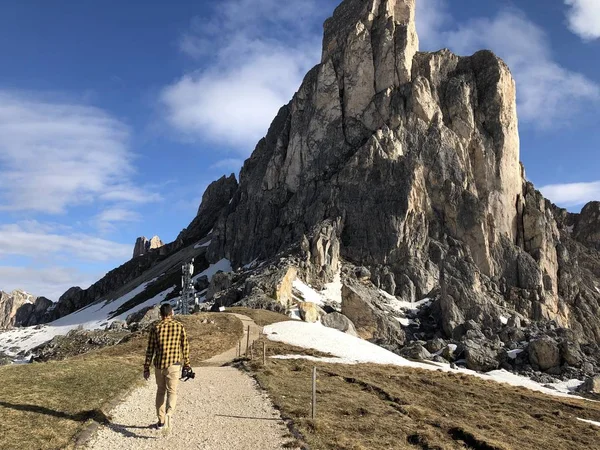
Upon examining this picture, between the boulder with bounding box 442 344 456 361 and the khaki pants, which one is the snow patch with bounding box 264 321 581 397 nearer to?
the boulder with bounding box 442 344 456 361

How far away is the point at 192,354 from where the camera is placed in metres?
31.6

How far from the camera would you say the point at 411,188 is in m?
102

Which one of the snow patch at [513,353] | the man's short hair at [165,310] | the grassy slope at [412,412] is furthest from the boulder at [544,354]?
the man's short hair at [165,310]

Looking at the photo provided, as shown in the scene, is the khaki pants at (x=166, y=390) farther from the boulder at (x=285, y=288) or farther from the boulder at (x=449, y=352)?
the boulder at (x=285, y=288)

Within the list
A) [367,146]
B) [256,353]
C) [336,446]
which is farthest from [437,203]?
[336,446]

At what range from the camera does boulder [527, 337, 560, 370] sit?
179 feet

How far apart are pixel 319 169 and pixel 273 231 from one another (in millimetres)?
20392

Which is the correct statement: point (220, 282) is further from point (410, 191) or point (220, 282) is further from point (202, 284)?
point (410, 191)

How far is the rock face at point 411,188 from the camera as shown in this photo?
317 feet

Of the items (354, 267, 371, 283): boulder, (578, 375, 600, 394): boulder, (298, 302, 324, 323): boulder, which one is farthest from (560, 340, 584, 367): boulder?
(354, 267, 371, 283): boulder

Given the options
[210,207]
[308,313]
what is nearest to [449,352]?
[308,313]

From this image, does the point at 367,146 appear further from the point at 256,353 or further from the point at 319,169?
the point at 256,353

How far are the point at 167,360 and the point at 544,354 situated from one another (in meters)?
56.7

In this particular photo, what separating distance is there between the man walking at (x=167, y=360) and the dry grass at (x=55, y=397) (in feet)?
6.10
